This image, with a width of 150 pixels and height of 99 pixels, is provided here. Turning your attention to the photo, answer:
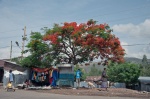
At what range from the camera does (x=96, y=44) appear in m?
24.4

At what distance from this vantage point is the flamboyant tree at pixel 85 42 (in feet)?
79.9

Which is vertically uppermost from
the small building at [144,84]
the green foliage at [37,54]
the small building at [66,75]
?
the green foliage at [37,54]

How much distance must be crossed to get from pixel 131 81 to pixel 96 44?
2480 centimetres

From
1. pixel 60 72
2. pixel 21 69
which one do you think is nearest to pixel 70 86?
pixel 60 72

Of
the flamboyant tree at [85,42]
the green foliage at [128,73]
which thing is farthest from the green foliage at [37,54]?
the green foliage at [128,73]

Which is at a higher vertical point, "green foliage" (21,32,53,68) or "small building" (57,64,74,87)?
"green foliage" (21,32,53,68)

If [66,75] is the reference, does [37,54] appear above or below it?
above

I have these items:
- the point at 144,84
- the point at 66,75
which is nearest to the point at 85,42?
the point at 66,75

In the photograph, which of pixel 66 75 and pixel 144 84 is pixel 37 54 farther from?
pixel 144 84

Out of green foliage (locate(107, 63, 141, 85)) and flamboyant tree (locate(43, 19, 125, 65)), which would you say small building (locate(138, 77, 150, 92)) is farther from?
flamboyant tree (locate(43, 19, 125, 65))

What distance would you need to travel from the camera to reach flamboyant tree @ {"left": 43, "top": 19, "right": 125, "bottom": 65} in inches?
959

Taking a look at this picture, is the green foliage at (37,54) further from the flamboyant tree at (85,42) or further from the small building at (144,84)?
the small building at (144,84)

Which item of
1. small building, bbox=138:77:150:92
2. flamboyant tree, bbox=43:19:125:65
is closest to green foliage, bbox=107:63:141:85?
small building, bbox=138:77:150:92

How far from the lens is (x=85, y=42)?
24156mm
